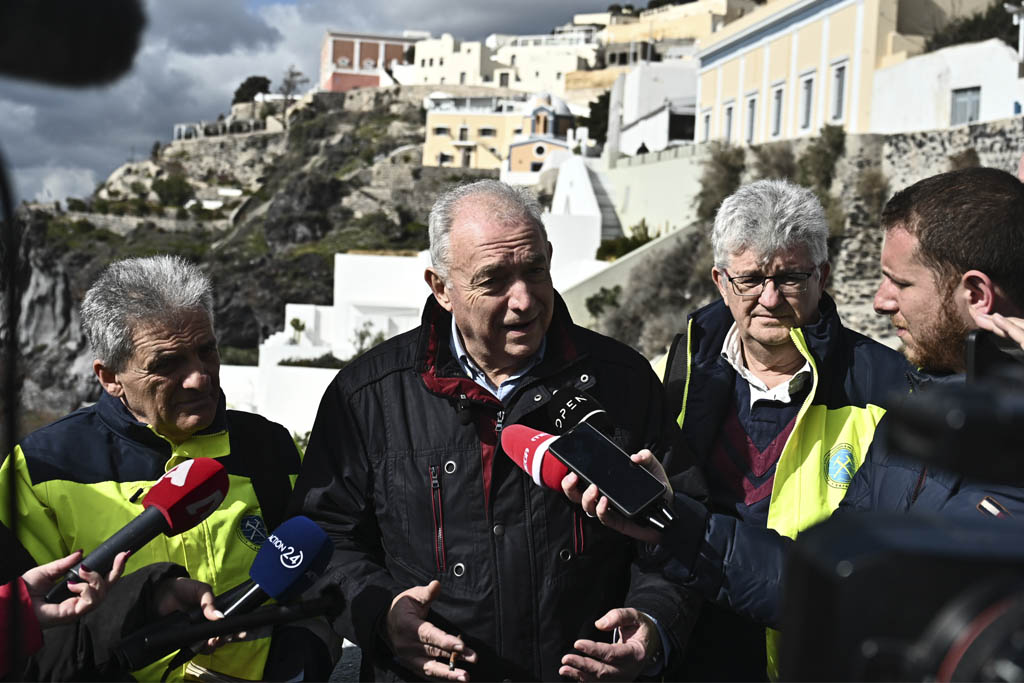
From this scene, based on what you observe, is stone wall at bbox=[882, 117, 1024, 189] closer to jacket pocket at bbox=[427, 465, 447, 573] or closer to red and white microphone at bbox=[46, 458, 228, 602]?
jacket pocket at bbox=[427, 465, 447, 573]

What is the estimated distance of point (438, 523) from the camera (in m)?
2.52

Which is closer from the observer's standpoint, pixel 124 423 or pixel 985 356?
pixel 985 356

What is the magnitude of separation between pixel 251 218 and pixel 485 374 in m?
59.2

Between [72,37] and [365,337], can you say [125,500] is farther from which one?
[365,337]

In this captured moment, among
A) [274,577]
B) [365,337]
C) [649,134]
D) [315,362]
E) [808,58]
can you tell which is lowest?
[315,362]

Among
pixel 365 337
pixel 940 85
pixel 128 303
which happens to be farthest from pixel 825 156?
pixel 128 303

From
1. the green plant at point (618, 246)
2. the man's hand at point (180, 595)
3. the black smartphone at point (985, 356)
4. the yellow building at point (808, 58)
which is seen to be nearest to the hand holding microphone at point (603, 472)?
the black smartphone at point (985, 356)

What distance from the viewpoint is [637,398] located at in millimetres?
2664

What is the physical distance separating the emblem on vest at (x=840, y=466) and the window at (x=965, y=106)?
1738cm

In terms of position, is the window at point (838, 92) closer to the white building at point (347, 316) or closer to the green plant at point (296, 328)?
the white building at point (347, 316)

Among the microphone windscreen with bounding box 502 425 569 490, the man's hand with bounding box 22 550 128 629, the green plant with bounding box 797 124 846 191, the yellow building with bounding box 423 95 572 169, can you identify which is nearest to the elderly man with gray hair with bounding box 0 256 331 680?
the man's hand with bounding box 22 550 128 629

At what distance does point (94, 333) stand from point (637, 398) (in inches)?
54.9

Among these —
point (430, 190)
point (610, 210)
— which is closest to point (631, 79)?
point (610, 210)

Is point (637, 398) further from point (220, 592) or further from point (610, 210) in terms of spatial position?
point (610, 210)
